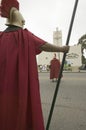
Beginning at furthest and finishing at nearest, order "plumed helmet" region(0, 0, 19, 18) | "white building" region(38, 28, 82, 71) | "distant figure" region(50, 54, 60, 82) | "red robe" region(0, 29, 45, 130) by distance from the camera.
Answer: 1. "white building" region(38, 28, 82, 71)
2. "distant figure" region(50, 54, 60, 82)
3. "plumed helmet" region(0, 0, 19, 18)
4. "red robe" region(0, 29, 45, 130)

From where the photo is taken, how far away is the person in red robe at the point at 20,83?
13.3 ft

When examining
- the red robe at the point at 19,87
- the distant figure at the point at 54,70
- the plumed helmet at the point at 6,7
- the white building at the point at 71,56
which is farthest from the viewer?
the white building at the point at 71,56

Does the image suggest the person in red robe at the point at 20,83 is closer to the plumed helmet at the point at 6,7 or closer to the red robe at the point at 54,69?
the plumed helmet at the point at 6,7

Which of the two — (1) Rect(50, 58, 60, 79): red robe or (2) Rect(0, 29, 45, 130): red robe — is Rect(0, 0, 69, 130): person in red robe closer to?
(2) Rect(0, 29, 45, 130): red robe

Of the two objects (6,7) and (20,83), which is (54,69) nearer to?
(6,7)

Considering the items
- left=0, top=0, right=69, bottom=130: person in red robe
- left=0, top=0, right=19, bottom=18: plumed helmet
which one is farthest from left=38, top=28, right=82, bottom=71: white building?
left=0, top=0, right=69, bottom=130: person in red robe

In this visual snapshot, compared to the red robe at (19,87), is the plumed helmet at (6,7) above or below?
above

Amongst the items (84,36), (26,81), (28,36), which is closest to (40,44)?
(28,36)

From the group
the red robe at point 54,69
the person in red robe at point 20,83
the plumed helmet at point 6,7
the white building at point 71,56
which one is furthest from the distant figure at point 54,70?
the white building at point 71,56

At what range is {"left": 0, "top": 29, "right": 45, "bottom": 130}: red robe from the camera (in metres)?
4.06

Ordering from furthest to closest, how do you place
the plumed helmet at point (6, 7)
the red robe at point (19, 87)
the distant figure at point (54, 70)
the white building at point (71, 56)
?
the white building at point (71, 56)
the distant figure at point (54, 70)
the plumed helmet at point (6, 7)
the red robe at point (19, 87)

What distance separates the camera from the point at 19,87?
408 centimetres

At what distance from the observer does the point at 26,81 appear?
4094 mm

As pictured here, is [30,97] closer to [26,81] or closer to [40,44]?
[26,81]
